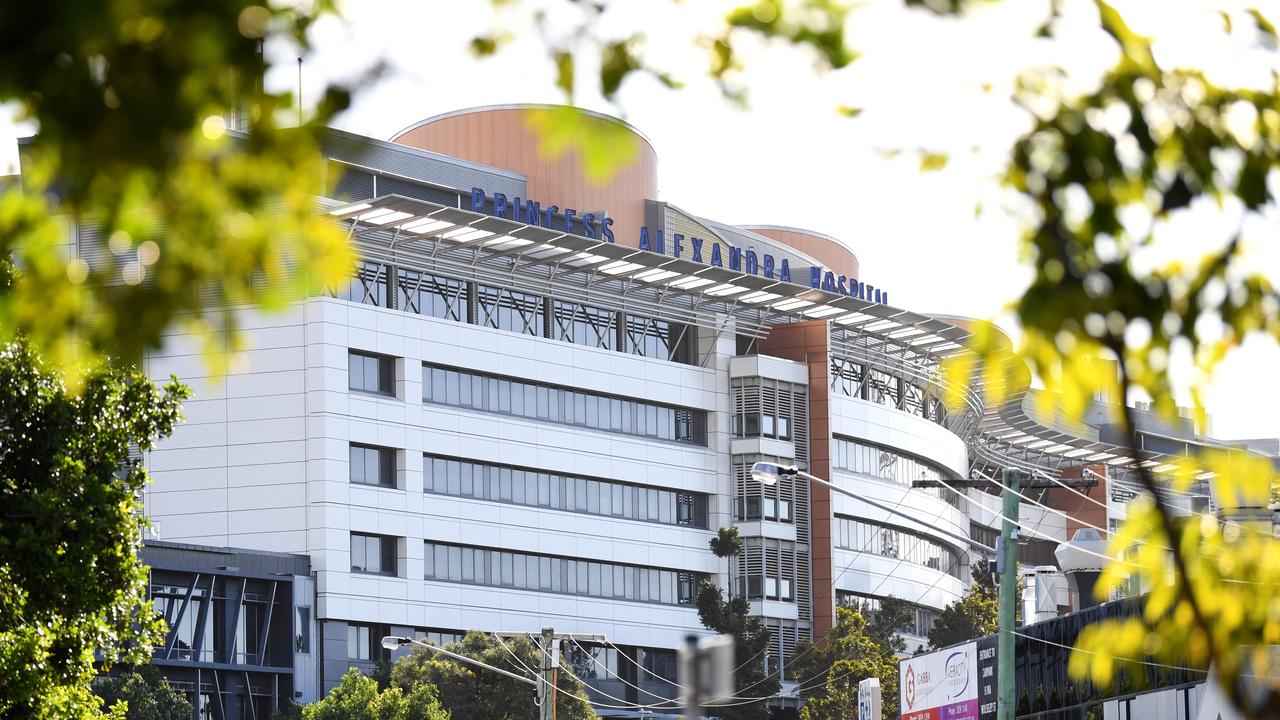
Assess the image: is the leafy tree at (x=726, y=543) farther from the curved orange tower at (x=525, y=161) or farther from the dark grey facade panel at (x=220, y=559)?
the dark grey facade panel at (x=220, y=559)

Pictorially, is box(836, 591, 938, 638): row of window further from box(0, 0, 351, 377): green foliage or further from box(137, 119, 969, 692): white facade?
box(0, 0, 351, 377): green foliage

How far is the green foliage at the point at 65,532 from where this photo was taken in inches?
804

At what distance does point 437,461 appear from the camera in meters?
80.5

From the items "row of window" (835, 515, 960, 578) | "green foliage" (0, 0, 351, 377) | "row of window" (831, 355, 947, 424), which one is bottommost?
"green foliage" (0, 0, 351, 377)

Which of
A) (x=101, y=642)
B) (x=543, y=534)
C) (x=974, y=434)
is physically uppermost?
(x=974, y=434)

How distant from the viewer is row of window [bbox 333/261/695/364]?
80.1m

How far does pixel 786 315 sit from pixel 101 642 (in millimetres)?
73600

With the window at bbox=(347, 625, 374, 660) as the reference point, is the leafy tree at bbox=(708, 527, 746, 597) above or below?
above

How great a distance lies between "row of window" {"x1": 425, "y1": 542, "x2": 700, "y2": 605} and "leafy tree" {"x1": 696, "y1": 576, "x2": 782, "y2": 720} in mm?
7814

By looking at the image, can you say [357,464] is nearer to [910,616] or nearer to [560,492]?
[560,492]

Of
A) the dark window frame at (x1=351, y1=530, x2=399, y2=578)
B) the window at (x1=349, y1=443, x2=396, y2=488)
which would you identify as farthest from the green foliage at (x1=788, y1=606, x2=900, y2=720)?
the window at (x1=349, y1=443, x2=396, y2=488)

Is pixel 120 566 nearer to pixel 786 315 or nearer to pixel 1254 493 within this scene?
pixel 1254 493

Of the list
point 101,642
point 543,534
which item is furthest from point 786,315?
point 101,642

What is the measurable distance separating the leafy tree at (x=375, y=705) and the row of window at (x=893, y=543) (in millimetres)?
36293
